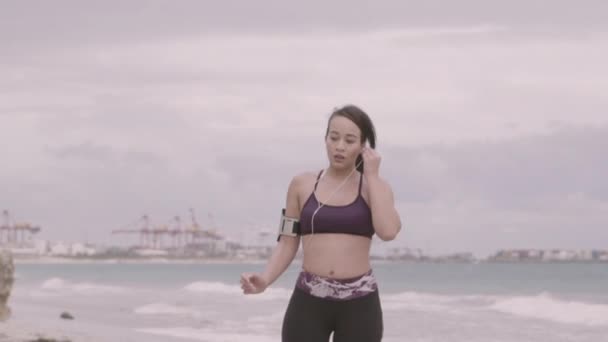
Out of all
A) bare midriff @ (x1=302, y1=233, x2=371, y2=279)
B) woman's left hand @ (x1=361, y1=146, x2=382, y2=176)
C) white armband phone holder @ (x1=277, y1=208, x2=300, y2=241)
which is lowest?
bare midriff @ (x1=302, y1=233, x2=371, y2=279)

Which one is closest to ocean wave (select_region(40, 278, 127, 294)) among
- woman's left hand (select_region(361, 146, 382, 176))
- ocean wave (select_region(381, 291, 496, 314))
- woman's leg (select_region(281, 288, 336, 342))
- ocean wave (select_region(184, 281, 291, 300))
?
ocean wave (select_region(184, 281, 291, 300))

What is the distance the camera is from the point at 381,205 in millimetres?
3881

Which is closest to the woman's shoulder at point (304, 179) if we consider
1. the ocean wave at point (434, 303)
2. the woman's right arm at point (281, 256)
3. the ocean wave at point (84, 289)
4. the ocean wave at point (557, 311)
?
the woman's right arm at point (281, 256)

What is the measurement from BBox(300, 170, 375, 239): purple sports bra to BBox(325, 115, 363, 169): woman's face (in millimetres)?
149

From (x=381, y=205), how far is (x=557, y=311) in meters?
27.0

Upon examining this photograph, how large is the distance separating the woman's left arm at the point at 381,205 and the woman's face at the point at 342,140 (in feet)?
0.27

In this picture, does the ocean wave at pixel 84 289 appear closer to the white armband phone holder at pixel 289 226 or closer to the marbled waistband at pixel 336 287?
the white armband phone holder at pixel 289 226

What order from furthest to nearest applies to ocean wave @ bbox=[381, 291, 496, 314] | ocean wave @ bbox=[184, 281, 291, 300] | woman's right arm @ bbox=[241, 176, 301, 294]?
ocean wave @ bbox=[184, 281, 291, 300]
ocean wave @ bbox=[381, 291, 496, 314]
woman's right arm @ bbox=[241, 176, 301, 294]

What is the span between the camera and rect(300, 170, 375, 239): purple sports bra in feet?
13.0

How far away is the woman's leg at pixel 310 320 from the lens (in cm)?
397

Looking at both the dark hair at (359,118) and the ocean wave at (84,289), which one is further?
the ocean wave at (84,289)

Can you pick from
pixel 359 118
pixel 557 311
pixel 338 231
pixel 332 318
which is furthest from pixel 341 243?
pixel 557 311

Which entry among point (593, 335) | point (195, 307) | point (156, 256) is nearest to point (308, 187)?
point (593, 335)

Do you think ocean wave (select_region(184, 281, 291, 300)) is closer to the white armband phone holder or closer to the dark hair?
the white armband phone holder
